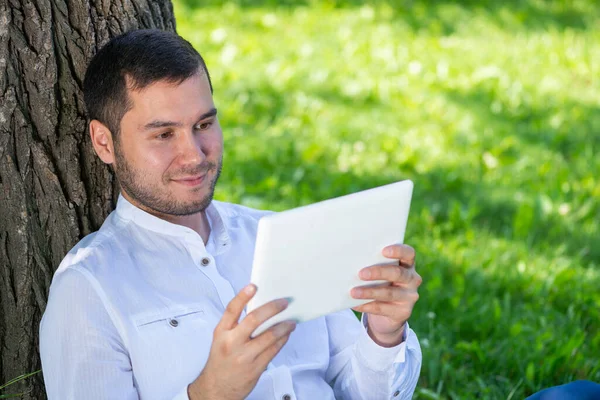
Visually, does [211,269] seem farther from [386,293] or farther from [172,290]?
[386,293]

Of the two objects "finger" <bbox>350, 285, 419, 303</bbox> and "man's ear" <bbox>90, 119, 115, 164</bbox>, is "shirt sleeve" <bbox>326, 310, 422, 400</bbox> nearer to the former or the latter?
"finger" <bbox>350, 285, 419, 303</bbox>

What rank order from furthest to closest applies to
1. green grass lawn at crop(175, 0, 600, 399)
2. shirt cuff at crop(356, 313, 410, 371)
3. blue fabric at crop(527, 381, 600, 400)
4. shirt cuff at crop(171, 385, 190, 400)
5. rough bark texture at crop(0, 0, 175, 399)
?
green grass lawn at crop(175, 0, 600, 399) < rough bark texture at crop(0, 0, 175, 399) < shirt cuff at crop(356, 313, 410, 371) < blue fabric at crop(527, 381, 600, 400) < shirt cuff at crop(171, 385, 190, 400)

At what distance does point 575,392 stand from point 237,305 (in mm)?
877

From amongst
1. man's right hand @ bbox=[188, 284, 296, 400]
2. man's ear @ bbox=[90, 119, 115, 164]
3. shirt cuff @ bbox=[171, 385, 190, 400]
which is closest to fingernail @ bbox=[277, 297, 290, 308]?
man's right hand @ bbox=[188, 284, 296, 400]

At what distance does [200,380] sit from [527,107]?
4.15m

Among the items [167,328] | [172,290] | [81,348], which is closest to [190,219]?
[172,290]

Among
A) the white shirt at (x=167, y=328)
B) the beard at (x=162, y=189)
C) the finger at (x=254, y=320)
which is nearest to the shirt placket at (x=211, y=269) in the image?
the white shirt at (x=167, y=328)

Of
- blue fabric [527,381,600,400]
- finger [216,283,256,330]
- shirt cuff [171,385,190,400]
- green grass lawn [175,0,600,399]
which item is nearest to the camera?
finger [216,283,256,330]

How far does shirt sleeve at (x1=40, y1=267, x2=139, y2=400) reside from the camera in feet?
6.57

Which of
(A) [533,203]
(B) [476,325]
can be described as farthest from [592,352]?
(A) [533,203]

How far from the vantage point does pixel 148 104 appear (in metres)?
2.14

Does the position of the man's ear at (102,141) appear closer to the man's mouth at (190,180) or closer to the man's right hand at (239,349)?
the man's mouth at (190,180)

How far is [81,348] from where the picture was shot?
6.61ft

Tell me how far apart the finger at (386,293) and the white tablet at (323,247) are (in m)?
0.02
